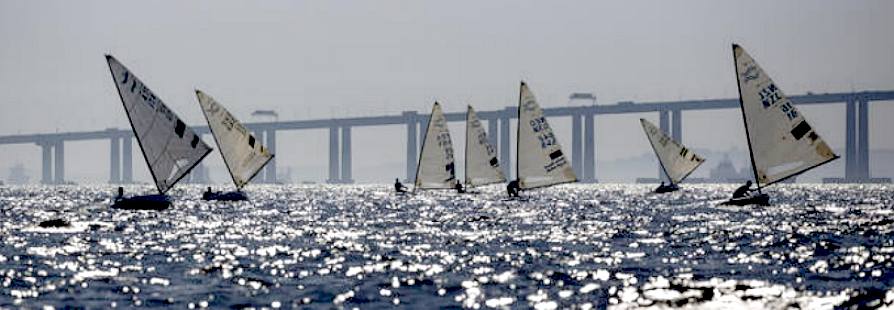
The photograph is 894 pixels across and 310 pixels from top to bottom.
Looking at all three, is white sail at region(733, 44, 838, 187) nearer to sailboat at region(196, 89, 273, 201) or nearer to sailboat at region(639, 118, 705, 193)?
sailboat at region(196, 89, 273, 201)

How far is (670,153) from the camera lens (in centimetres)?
8900

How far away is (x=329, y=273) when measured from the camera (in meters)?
28.5

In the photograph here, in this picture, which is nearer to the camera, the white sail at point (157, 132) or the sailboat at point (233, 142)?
the white sail at point (157, 132)

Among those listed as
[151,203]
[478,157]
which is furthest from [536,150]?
[151,203]

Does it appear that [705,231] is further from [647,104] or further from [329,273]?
[647,104]

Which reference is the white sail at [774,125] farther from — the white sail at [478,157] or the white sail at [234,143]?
the white sail at [478,157]

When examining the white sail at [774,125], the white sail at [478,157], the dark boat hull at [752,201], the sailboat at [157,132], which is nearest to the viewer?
the white sail at [774,125]

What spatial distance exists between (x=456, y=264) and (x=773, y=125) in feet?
76.2

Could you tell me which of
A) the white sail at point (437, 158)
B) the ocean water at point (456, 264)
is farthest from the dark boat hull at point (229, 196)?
the ocean water at point (456, 264)

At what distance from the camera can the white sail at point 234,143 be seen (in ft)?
213

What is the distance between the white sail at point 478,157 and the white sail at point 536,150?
461 inches

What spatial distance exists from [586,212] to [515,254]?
104 feet

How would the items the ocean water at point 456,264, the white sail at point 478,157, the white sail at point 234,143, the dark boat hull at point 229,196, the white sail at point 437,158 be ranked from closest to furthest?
the ocean water at point 456,264, the white sail at point 234,143, the dark boat hull at point 229,196, the white sail at point 437,158, the white sail at point 478,157

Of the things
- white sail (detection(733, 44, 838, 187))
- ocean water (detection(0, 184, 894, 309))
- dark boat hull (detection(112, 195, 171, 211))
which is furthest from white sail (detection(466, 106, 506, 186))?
white sail (detection(733, 44, 838, 187))
